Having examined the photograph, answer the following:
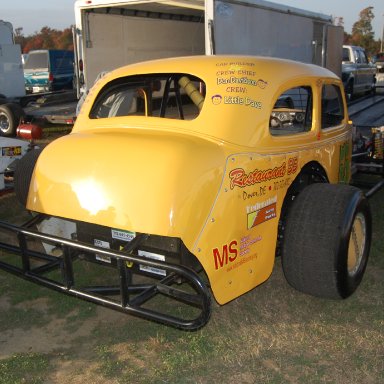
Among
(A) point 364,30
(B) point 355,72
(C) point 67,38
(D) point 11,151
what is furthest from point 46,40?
(D) point 11,151

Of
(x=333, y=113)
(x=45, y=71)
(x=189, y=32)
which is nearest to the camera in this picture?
(x=333, y=113)

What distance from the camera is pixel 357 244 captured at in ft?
13.1

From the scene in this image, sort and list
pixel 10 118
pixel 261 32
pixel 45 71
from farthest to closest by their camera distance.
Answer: pixel 45 71 → pixel 10 118 → pixel 261 32

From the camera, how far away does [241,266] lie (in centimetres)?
321

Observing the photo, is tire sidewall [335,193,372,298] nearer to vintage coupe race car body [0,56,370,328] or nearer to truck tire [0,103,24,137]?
vintage coupe race car body [0,56,370,328]

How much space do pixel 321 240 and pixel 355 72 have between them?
16676 millimetres

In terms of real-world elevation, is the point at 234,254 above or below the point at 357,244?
above

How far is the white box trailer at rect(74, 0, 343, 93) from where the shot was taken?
29.0 feet

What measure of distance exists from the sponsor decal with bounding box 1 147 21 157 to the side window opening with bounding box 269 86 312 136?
3370mm

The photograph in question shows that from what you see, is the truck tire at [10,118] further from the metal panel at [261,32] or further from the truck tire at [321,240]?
the truck tire at [321,240]

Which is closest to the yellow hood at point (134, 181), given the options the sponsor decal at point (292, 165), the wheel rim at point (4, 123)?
the sponsor decal at point (292, 165)

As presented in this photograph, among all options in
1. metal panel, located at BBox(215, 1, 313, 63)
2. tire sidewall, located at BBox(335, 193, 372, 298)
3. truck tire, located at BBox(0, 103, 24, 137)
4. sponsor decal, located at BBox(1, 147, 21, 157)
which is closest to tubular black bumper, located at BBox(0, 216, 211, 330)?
tire sidewall, located at BBox(335, 193, 372, 298)

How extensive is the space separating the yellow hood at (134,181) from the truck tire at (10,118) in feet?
29.7

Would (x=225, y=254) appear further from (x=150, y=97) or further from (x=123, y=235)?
(x=150, y=97)
